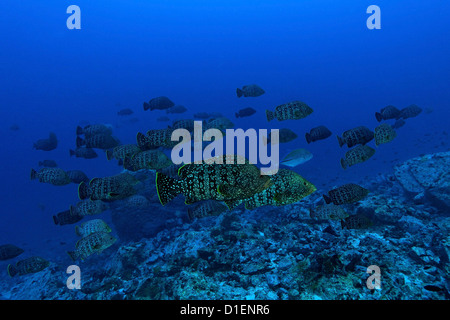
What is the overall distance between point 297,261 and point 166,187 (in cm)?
394

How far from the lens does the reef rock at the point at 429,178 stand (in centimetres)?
860

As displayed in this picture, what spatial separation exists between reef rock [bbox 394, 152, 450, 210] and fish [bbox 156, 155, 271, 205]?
362 inches

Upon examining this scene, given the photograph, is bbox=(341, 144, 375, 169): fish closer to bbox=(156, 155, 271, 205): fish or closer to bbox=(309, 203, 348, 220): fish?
bbox=(309, 203, 348, 220): fish

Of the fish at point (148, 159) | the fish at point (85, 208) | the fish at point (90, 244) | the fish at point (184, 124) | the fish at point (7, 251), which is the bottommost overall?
the fish at point (7, 251)

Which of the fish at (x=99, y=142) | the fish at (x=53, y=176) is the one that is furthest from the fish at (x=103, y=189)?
the fish at (x=99, y=142)

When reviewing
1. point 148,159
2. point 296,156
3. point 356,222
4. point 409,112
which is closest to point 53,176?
point 148,159

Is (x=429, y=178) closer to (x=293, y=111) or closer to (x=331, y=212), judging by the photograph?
(x=331, y=212)

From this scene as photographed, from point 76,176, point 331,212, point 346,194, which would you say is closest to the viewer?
point 346,194

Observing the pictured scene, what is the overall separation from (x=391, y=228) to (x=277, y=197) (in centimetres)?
535

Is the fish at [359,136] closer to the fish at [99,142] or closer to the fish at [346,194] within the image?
the fish at [346,194]

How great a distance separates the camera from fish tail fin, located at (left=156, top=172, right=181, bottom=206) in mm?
2762

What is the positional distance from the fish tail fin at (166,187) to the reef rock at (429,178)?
386 inches

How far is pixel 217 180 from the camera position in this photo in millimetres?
2643
